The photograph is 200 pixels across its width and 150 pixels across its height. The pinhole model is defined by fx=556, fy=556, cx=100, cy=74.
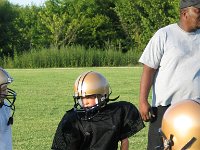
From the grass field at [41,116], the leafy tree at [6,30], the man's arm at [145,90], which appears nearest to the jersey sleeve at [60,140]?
the man's arm at [145,90]

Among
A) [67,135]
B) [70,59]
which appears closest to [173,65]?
[67,135]

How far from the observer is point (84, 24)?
49500 millimetres

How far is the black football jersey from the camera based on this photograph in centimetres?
379

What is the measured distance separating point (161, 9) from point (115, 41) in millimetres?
5902

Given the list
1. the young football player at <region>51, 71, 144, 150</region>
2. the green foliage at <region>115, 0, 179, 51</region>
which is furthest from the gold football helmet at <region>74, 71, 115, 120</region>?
the green foliage at <region>115, 0, 179, 51</region>

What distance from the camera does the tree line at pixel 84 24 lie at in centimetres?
4622

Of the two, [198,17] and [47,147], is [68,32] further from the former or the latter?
[198,17]

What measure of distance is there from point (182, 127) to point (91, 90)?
5.50ft

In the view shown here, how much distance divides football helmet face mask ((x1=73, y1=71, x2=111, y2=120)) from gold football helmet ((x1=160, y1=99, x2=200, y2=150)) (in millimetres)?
1562

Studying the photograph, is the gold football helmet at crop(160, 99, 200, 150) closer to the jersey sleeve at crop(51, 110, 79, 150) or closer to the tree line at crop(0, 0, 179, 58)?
the jersey sleeve at crop(51, 110, 79, 150)

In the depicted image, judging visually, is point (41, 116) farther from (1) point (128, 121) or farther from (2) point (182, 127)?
(2) point (182, 127)

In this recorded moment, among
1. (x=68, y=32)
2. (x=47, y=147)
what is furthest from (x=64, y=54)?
(x=47, y=147)

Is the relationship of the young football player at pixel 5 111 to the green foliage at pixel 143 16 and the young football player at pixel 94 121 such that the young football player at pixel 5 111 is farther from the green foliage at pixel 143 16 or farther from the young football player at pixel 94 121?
the green foliage at pixel 143 16

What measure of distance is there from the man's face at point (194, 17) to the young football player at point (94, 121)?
0.80 meters
